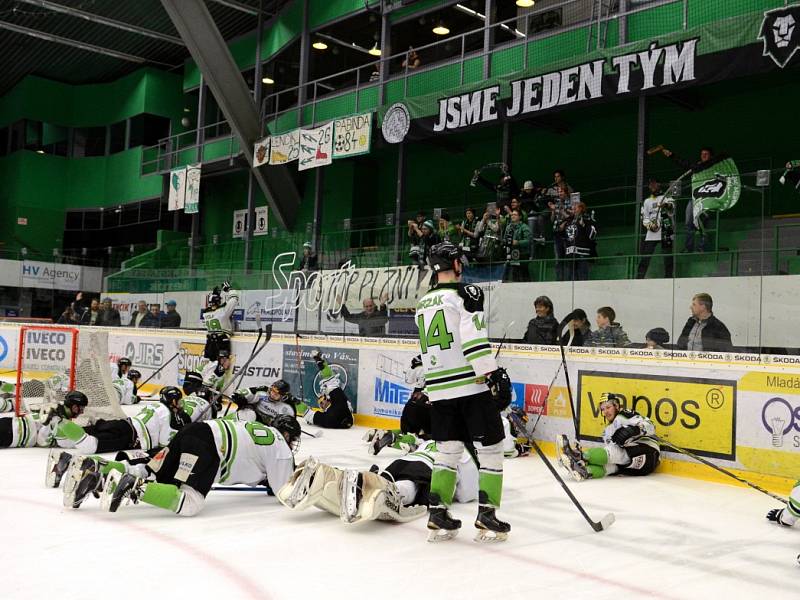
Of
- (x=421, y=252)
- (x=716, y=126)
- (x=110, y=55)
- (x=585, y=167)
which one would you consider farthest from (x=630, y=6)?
(x=110, y=55)

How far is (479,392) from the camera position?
463cm

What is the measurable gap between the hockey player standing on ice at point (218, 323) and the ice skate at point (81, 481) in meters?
7.66

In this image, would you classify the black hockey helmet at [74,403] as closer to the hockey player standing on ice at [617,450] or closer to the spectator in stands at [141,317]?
the hockey player standing on ice at [617,450]

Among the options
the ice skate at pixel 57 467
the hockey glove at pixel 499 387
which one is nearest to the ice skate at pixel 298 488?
the hockey glove at pixel 499 387

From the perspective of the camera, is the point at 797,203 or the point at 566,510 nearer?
the point at 566,510

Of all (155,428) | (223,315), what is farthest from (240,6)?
(155,428)

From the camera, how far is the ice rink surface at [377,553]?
11.7 ft

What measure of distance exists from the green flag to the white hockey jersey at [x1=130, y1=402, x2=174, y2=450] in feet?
18.5

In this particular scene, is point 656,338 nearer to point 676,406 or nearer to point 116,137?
point 676,406

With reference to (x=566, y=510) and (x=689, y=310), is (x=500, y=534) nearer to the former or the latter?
(x=566, y=510)

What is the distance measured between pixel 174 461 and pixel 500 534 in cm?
206

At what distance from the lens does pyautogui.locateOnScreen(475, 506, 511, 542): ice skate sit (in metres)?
4.50

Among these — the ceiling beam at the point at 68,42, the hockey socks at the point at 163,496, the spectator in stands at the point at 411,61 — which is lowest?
the hockey socks at the point at 163,496

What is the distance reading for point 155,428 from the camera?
6953 mm
